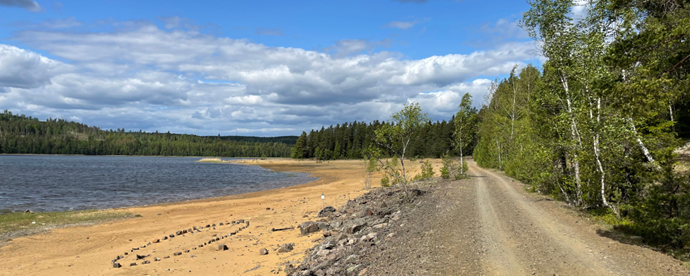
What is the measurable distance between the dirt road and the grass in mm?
20324

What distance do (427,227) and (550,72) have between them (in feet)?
32.6

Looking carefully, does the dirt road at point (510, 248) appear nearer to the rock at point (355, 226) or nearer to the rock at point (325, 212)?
the rock at point (355, 226)

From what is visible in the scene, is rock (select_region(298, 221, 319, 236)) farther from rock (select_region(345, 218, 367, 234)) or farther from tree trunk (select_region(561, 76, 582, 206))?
tree trunk (select_region(561, 76, 582, 206))

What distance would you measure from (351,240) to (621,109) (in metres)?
Answer: 8.81

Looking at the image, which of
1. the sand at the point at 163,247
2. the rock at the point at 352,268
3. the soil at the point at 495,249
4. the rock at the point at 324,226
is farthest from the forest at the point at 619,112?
the sand at the point at 163,247

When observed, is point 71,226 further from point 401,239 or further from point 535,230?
point 535,230

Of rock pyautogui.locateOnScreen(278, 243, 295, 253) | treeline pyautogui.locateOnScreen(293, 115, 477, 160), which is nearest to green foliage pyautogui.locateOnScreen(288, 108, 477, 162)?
treeline pyautogui.locateOnScreen(293, 115, 477, 160)

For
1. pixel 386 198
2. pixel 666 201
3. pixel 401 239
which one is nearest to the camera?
pixel 666 201

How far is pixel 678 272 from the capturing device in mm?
7938

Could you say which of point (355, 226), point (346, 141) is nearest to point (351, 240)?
point (355, 226)

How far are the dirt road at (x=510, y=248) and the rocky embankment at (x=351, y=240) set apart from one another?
54 cm

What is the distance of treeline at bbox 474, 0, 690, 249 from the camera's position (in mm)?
8414

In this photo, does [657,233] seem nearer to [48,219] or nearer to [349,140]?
[48,219]

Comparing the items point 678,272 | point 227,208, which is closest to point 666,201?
point 678,272
